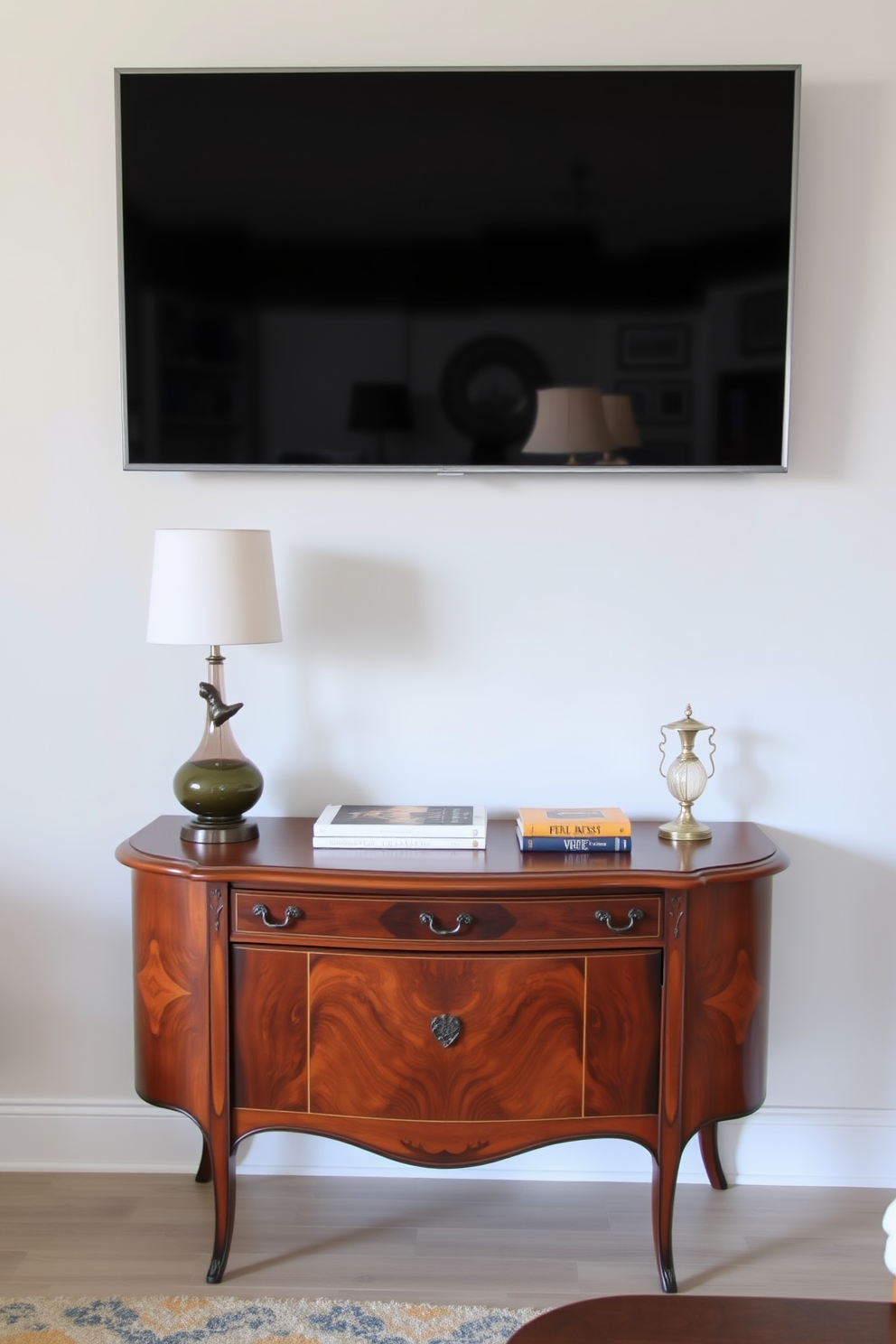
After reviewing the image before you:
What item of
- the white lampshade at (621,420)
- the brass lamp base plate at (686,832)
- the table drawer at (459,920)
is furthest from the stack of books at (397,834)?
the white lampshade at (621,420)

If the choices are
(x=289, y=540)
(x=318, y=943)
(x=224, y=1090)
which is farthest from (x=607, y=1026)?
(x=289, y=540)

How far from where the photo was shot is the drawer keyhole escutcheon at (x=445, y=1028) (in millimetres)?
2082

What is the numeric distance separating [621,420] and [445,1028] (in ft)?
4.02

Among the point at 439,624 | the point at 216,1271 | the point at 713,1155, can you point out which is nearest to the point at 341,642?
the point at 439,624

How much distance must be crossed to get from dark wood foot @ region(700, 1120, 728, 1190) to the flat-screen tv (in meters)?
1.39

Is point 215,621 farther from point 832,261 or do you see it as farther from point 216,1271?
point 832,261

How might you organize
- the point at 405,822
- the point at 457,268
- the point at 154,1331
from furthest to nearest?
the point at 457,268 → the point at 405,822 → the point at 154,1331

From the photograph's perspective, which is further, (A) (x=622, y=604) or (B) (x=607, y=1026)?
(A) (x=622, y=604)

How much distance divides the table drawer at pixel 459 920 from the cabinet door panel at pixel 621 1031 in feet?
0.18

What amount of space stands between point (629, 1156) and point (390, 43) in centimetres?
237

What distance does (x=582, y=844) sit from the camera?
2174 mm

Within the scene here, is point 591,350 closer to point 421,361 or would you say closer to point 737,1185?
point 421,361

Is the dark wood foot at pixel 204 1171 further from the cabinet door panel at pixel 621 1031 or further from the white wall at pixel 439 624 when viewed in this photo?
the cabinet door panel at pixel 621 1031

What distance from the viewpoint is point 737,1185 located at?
2.52 meters
